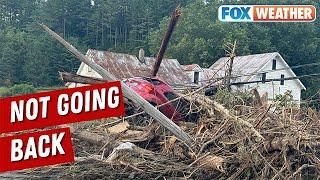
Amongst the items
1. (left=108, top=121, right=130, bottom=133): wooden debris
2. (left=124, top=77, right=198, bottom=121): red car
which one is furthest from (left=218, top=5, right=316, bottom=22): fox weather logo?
(left=108, top=121, right=130, bottom=133): wooden debris

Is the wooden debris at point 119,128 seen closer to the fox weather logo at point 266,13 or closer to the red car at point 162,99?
the red car at point 162,99

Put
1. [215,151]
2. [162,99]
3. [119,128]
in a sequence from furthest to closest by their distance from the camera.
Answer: [162,99] < [119,128] < [215,151]

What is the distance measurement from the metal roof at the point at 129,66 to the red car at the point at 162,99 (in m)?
22.5

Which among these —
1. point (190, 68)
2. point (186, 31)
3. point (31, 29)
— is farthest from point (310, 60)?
point (31, 29)

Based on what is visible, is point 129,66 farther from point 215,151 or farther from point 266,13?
point 215,151

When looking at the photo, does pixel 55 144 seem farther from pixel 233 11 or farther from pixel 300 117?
pixel 233 11

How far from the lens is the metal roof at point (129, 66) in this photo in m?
29.6

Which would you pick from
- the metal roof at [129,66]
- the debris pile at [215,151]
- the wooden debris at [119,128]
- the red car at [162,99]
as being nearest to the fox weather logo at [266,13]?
the red car at [162,99]

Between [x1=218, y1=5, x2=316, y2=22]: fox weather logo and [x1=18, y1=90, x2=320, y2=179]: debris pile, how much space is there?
33.1ft

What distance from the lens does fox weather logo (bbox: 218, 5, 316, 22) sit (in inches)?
611

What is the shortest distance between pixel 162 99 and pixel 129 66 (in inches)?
963

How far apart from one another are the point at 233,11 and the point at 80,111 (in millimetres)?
10774

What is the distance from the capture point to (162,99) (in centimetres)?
621

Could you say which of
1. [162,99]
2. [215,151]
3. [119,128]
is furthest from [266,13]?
[215,151]
